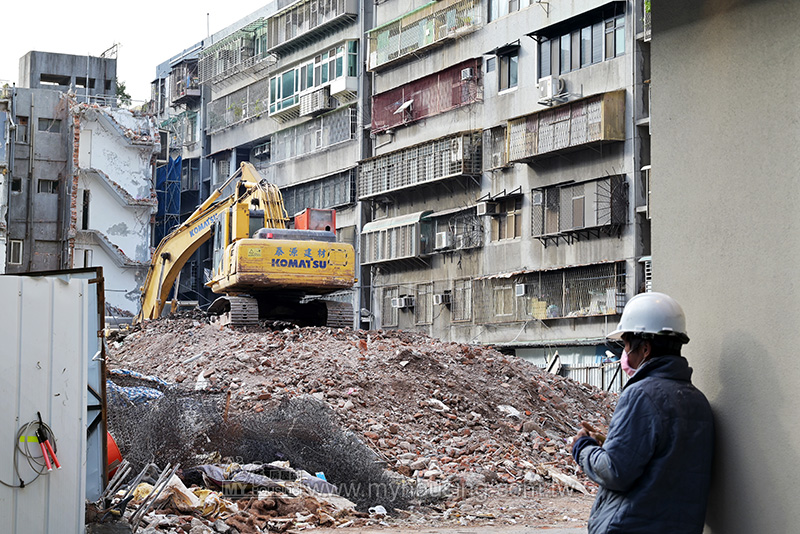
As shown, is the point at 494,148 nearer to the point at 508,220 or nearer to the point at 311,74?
the point at 508,220

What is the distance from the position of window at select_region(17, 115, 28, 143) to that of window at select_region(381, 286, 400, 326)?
69.2 feet

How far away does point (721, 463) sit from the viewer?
185 inches

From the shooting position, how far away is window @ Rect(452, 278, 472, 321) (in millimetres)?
40281

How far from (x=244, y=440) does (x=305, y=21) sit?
1539 inches

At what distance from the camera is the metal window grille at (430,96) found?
133 ft

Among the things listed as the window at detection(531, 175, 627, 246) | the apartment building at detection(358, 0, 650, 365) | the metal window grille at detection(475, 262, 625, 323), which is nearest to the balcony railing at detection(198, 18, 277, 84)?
the apartment building at detection(358, 0, 650, 365)

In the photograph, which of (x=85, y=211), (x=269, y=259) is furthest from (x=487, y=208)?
(x=85, y=211)

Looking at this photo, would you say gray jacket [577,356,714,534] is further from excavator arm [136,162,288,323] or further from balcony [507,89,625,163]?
balcony [507,89,625,163]

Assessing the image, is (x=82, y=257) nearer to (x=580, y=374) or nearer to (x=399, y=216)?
(x=399, y=216)

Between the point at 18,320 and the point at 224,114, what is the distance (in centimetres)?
5134

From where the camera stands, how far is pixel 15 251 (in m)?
54.1

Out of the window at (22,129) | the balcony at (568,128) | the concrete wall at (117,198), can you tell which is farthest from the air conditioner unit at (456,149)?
the window at (22,129)

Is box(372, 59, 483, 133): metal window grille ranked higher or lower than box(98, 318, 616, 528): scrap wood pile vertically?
higher

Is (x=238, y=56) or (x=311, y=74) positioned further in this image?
(x=238, y=56)
